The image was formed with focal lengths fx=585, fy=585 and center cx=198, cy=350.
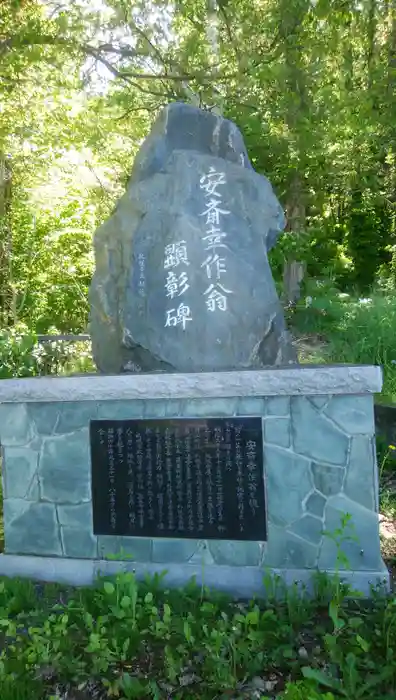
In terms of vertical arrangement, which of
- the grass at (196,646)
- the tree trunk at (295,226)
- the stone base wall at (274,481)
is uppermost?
the tree trunk at (295,226)

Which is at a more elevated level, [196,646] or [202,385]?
[202,385]

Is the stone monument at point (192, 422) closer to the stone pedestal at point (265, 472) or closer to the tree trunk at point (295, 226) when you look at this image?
the stone pedestal at point (265, 472)

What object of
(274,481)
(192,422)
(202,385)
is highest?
(202,385)

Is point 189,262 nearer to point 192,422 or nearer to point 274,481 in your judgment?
point 192,422

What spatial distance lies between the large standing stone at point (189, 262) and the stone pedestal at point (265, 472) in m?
0.39

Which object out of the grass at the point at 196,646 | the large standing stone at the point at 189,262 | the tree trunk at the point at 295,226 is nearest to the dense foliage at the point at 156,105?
the tree trunk at the point at 295,226

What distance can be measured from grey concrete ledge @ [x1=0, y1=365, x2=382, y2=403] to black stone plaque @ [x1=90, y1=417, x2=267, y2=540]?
0.47ft

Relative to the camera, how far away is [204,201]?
3494mm

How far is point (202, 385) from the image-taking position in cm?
288

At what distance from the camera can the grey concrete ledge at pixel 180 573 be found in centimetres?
275

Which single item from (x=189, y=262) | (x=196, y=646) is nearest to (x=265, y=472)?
(x=196, y=646)

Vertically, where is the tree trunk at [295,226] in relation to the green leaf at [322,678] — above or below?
above

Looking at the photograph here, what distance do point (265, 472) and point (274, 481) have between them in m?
0.06

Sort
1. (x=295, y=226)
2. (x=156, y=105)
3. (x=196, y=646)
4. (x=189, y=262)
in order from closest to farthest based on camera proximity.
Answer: (x=196, y=646) < (x=189, y=262) < (x=156, y=105) < (x=295, y=226)
